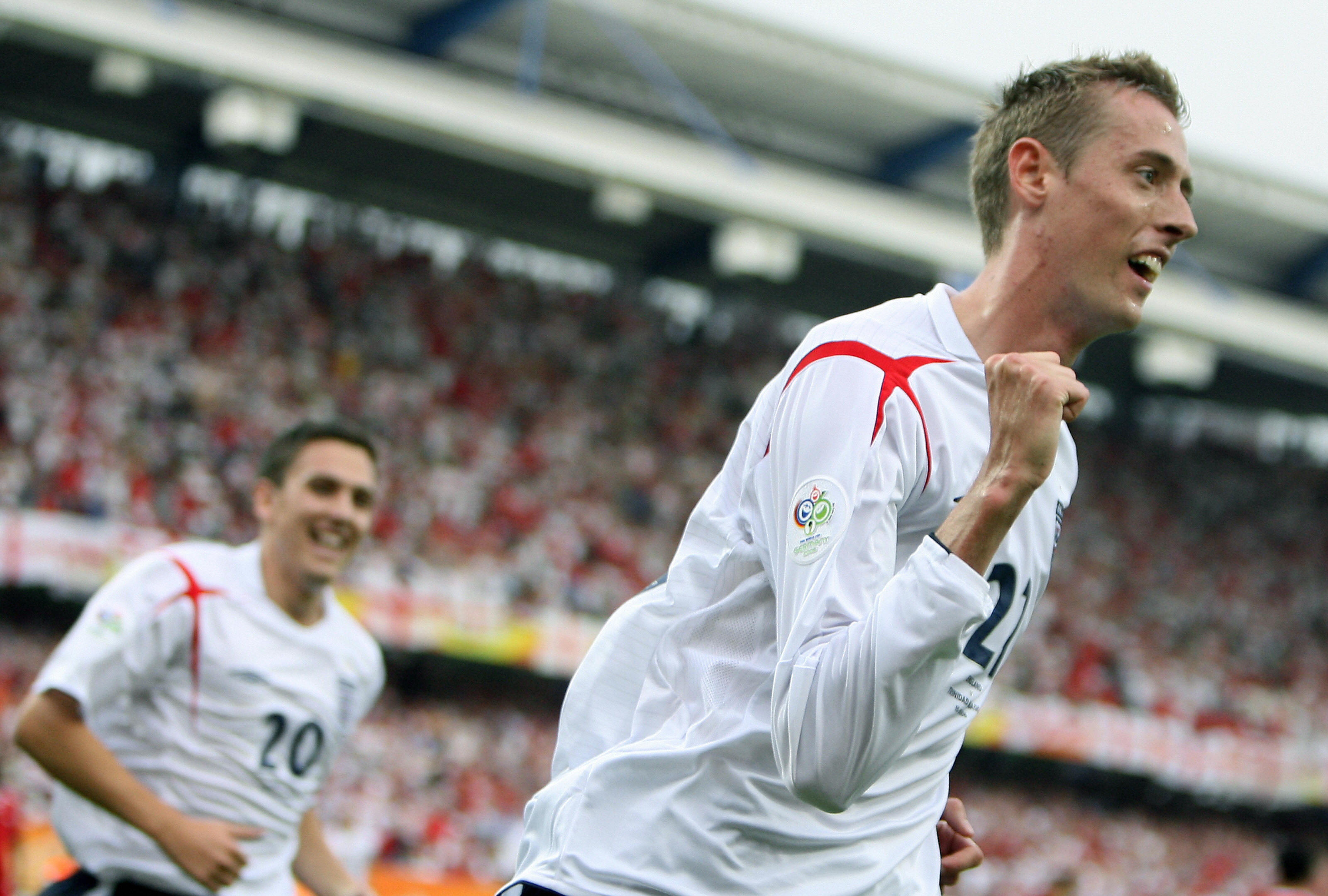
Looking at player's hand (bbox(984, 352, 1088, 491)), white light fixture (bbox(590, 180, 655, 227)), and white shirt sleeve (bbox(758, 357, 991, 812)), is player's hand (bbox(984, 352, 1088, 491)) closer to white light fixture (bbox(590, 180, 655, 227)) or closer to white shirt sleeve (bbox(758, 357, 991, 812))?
white shirt sleeve (bbox(758, 357, 991, 812))

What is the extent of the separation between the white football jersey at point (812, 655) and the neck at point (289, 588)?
2.30 m

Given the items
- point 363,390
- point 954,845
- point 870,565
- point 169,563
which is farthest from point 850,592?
point 363,390

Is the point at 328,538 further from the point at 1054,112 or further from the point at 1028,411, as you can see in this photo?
the point at 1028,411

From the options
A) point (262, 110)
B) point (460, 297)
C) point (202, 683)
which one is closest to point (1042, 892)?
point (460, 297)

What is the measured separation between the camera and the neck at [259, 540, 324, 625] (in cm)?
450

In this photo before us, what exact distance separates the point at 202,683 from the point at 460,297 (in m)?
17.7

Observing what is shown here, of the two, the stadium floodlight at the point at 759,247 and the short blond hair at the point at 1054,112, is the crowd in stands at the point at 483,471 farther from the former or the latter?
the short blond hair at the point at 1054,112

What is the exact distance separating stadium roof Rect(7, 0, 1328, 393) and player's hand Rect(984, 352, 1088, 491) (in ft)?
54.6

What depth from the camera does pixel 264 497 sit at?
4.74 m

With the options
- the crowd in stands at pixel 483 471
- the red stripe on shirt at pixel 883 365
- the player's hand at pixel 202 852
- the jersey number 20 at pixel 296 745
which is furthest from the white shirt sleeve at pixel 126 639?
the crowd in stands at pixel 483 471

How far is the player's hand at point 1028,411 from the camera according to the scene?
1881mm

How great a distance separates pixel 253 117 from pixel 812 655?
56.1 ft

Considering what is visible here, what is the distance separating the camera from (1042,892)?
61.7 ft

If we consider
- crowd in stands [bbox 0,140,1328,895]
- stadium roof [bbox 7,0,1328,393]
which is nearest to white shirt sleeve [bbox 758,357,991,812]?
crowd in stands [bbox 0,140,1328,895]
